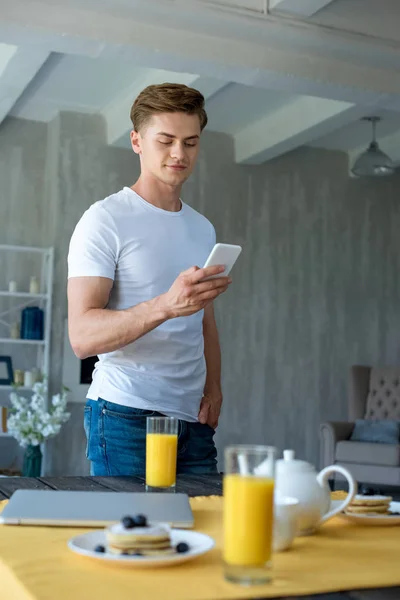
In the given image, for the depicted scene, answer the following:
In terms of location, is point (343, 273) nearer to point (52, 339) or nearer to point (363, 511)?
point (52, 339)

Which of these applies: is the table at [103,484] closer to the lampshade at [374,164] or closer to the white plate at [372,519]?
the white plate at [372,519]

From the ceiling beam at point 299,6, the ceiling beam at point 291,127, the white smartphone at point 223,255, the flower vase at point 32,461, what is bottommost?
the flower vase at point 32,461

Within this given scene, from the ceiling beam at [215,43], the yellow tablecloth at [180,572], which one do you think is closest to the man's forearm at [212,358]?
the yellow tablecloth at [180,572]

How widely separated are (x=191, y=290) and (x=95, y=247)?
0.29 m

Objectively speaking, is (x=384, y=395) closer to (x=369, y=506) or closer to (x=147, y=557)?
(x=369, y=506)

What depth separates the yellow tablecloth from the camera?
0.82 metres

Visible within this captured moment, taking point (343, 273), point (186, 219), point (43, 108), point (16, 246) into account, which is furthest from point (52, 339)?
point (186, 219)

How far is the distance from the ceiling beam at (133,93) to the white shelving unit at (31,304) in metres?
1.06

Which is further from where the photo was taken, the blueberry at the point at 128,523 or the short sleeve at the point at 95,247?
the short sleeve at the point at 95,247

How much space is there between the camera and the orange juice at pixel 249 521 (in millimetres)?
838

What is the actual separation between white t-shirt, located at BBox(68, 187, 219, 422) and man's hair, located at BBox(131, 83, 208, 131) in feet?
0.62

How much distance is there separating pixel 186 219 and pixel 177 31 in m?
2.51

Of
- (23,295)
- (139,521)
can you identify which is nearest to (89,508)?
(139,521)

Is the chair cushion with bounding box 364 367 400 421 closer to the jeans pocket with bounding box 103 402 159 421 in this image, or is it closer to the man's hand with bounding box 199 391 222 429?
the man's hand with bounding box 199 391 222 429
